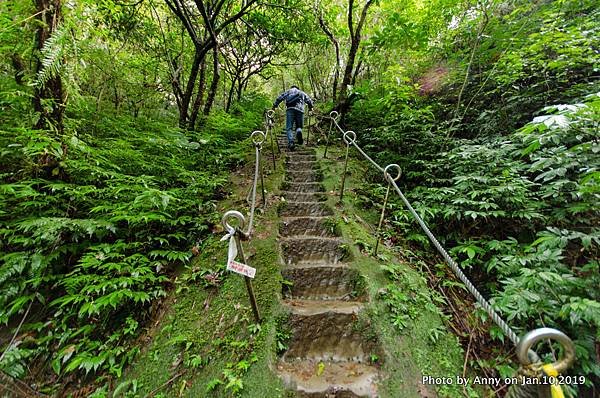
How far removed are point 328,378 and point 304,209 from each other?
2.70 metres

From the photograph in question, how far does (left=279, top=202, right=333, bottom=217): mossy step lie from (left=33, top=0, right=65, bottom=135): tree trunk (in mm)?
Answer: 3049

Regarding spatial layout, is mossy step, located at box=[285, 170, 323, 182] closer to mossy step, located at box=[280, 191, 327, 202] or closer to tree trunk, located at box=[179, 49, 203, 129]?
mossy step, located at box=[280, 191, 327, 202]

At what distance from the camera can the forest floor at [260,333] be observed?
2.04 meters

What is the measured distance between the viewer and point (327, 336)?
2.38 m

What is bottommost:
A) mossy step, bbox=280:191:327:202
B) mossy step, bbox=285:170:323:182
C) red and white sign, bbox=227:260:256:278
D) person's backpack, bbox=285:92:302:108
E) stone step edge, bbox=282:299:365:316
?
stone step edge, bbox=282:299:365:316

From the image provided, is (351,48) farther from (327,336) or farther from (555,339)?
(555,339)

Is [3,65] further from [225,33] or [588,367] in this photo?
[225,33]

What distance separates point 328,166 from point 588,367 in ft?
15.4

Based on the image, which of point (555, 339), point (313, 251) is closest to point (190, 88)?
point (313, 251)

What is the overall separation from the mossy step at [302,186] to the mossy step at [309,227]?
1.20 meters

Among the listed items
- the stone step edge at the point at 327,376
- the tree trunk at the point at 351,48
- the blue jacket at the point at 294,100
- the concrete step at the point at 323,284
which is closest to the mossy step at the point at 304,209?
the concrete step at the point at 323,284

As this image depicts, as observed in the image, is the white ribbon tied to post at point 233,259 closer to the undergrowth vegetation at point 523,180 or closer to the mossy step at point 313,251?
the mossy step at point 313,251

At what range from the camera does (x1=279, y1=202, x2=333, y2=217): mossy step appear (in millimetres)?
4255

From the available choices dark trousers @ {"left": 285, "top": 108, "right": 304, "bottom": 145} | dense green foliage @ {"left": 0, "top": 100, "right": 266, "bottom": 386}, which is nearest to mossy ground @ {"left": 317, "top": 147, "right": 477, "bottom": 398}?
dense green foliage @ {"left": 0, "top": 100, "right": 266, "bottom": 386}
